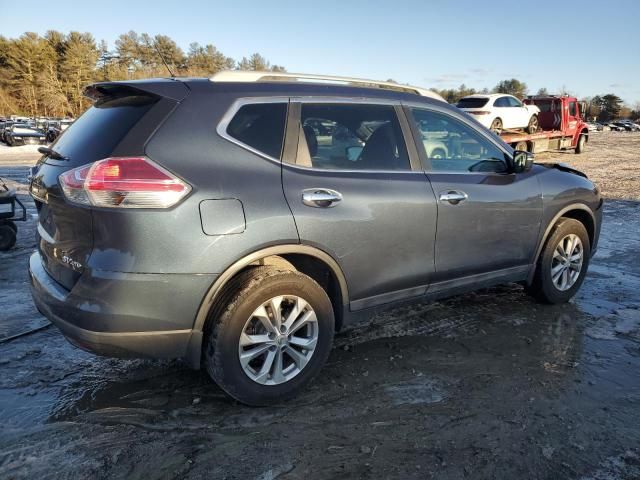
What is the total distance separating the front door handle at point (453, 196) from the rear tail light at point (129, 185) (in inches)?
72.6

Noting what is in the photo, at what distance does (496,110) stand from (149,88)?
16.5m

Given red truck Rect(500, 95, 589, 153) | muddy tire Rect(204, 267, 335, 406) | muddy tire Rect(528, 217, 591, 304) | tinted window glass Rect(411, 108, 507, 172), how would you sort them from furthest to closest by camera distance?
red truck Rect(500, 95, 589, 153) → muddy tire Rect(528, 217, 591, 304) → tinted window glass Rect(411, 108, 507, 172) → muddy tire Rect(204, 267, 335, 406)

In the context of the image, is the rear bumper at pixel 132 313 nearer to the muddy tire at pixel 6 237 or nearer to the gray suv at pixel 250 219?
the gray suv at pixel 250 219

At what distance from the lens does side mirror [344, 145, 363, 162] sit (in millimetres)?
3271

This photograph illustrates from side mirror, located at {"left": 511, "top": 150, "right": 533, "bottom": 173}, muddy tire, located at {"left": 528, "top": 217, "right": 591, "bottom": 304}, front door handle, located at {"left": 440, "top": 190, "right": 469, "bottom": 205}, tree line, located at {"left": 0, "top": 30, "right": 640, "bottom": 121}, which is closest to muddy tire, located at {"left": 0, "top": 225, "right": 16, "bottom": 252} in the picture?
front door handle, located at {"left": 440, "top": 190, "right": 469, "bottom": 205}

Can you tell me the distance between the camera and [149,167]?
2.52 m

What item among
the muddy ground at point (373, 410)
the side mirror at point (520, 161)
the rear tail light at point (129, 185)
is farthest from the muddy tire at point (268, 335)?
the side mirror at point (520, 161)

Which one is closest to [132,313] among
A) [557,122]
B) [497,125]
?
[497,125]

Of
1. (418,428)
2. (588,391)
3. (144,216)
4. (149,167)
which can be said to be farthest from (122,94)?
(588,391)

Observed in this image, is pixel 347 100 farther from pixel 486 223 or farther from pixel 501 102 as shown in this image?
pixel 501 102

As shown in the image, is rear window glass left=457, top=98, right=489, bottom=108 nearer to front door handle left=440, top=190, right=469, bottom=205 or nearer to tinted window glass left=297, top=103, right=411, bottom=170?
front door handle left=440, top=190, right=469, bottom=205

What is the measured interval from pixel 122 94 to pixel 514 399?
2972 millimetres

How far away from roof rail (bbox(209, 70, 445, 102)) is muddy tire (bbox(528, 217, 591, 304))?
1.68 meters

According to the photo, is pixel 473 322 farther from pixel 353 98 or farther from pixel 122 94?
pixel 122 94
